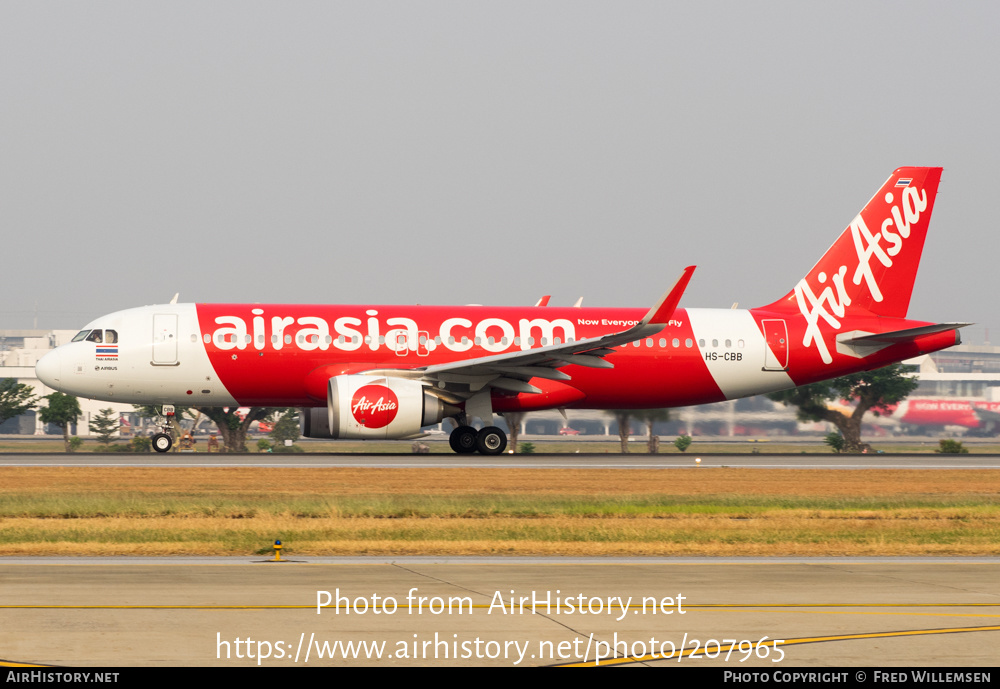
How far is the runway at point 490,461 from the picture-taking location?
2905 centimetres

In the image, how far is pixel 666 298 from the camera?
95.8 feet

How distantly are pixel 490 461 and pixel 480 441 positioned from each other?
2342 millimetres

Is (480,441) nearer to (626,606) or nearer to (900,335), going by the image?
(900,335)

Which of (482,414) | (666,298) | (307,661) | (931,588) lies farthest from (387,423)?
(307,661)

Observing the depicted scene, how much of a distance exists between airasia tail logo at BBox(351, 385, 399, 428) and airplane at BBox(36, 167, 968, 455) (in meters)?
0.03

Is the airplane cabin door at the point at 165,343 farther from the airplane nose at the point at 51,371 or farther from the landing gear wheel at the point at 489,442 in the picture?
the landing gear wheel at the point at 489,442

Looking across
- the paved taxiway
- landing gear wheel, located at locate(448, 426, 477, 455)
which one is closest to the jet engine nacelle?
landing gear wheel, located at locate(448, 426, 477, 455)

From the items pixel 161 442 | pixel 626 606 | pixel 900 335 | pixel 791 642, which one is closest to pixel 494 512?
pixel 626 606

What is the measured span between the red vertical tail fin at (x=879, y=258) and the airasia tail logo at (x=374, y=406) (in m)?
13.2

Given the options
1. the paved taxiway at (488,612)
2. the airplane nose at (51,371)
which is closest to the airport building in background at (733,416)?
the airplane nose at (51,371)

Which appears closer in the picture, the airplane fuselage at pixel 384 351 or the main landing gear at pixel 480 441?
the airplane fuselage at pixel 384 351

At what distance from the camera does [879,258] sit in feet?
119

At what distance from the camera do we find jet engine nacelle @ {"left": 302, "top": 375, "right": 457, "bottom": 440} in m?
29.9
